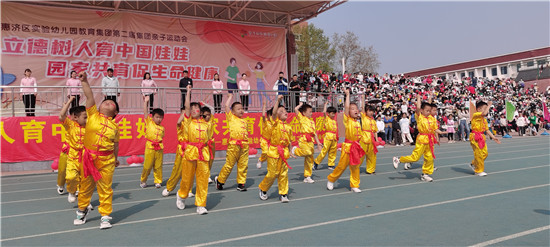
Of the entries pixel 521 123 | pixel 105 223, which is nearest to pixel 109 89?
pixel 105 223

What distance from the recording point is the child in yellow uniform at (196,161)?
17.5ft

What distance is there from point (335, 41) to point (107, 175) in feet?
138

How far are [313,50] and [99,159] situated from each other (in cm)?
4055

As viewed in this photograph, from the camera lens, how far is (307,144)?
27.8 ft

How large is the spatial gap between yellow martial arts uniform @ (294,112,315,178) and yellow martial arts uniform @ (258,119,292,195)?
176 cm

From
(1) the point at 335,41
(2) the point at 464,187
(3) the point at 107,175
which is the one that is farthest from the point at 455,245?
(1) the point at 335,41

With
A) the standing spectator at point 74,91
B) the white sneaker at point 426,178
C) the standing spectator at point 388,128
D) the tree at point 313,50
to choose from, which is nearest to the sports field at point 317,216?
the white sneaker at point 426,178

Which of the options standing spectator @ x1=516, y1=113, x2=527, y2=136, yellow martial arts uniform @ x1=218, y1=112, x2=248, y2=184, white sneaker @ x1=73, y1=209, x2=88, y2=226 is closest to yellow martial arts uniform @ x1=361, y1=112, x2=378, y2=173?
yellow martial arts uniform @ x1=218, y1=112, x2=248, y2=184

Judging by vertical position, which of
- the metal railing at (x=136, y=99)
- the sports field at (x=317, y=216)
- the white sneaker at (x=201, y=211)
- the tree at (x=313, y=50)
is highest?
the tree at (x=313, y=50)

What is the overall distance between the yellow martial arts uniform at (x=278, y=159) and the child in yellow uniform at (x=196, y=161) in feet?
3.75

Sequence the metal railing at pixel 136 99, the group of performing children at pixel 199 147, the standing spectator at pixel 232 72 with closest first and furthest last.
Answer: the group of performing children at pixel 199 147, the metal railing at pixel 136 99, the standing spectator at pixel 232 72

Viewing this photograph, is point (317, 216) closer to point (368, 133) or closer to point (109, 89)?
point (368, 133)

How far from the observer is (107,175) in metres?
4.79

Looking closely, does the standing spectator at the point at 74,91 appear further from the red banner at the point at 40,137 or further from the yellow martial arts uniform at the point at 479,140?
the yellow martial arts uniform at the point at 479,140
